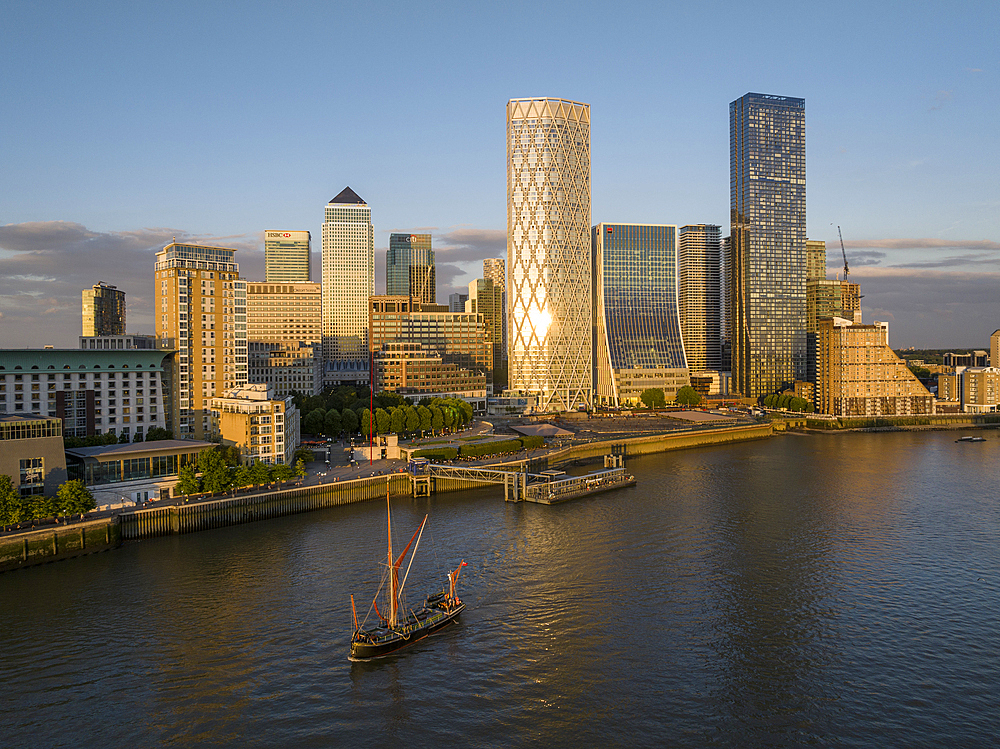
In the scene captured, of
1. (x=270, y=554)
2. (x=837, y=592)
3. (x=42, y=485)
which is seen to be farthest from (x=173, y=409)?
(x=837, y=592)

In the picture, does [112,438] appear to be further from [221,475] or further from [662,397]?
[662,397]

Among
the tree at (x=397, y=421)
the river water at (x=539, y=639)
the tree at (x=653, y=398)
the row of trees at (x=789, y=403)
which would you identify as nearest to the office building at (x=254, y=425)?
the river water at (x=539, y=639)

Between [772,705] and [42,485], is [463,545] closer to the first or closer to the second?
[772,705]

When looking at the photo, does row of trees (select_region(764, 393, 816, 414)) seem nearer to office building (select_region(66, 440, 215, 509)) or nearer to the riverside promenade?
the riverside promenade

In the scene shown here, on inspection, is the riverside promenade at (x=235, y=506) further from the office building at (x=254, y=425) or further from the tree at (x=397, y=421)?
the tree at (x=397, y=421)

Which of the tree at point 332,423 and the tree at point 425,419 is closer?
the tree at point 332,423
